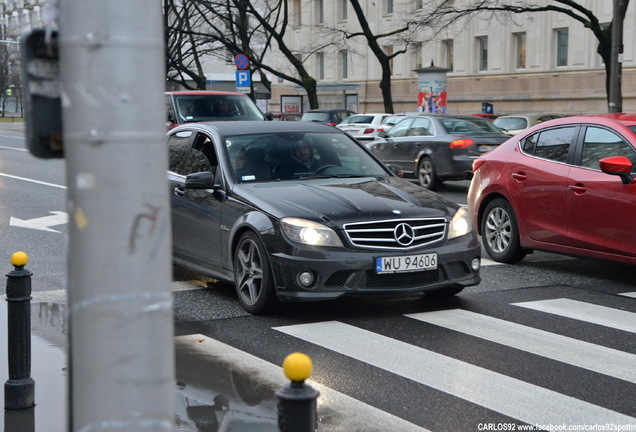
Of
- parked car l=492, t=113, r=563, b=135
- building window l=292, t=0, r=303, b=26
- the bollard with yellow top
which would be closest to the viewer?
the bollard with yellow top

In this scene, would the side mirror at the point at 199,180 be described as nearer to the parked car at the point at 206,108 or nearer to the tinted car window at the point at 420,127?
the parked car at the point at 206,108

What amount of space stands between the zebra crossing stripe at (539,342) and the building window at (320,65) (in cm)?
6133

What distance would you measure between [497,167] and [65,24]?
8.12 meters

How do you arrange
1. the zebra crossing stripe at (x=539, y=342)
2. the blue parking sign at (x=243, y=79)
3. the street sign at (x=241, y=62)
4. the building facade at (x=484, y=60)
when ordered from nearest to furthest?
1. the zebra crossing stripe at (x=539, y=342)
2. the street sign at (x=241, y=62)
3. the blue parking sign at (x=243, y=79)
4. the building facade at (x=484, y=60)

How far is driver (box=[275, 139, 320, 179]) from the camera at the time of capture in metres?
8.55

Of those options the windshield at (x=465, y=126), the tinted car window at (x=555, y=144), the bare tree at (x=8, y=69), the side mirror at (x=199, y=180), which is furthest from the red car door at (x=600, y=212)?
the bare tree at (x=8, y=69)

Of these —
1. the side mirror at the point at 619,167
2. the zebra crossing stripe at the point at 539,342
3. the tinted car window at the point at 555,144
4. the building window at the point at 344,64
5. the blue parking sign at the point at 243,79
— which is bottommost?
the zebra crossing stripe at the point at 539,342

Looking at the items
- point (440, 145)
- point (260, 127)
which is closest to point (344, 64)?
point (440, 145)

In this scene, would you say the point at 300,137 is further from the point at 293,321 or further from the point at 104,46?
the point at 104,46

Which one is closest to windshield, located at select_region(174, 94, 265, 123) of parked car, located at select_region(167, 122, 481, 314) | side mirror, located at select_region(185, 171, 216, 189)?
parked car, located at select_region(167, 122, 481, 314)

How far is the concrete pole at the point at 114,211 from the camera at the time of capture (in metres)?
2.44

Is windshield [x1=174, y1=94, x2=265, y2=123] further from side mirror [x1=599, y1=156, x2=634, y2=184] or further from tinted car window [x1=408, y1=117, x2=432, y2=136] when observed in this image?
side mirror [x1=599, y1=156, x2=634, y2=184]

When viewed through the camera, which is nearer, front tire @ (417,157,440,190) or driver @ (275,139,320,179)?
driver @ (275,139,320,179)

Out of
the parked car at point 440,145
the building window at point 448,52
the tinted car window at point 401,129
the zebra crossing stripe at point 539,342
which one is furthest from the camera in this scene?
the building window at point 448,52
